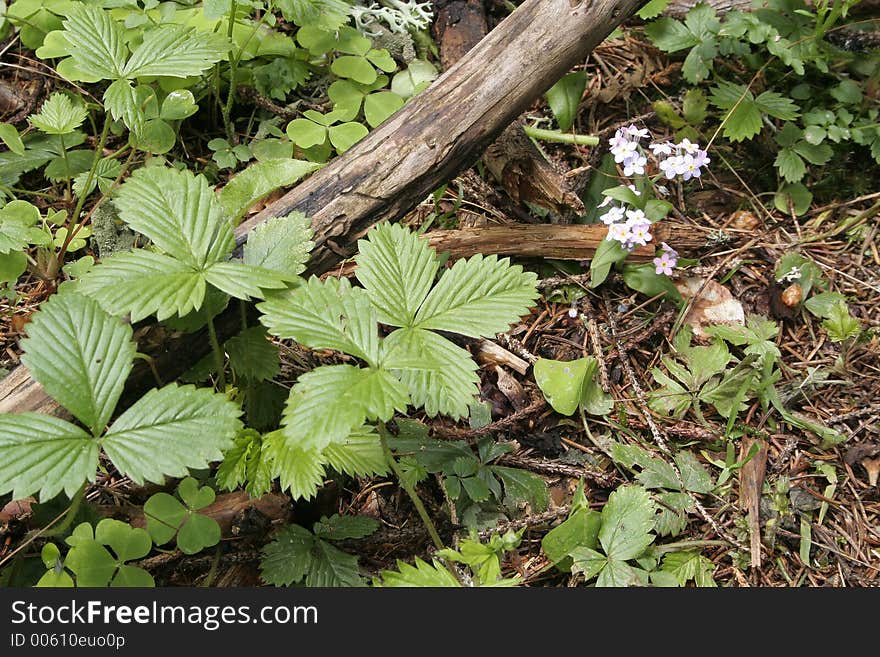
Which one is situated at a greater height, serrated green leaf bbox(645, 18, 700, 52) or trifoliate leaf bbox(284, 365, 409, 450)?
trifoliate leaf bbox(284, 365, 409, 450)

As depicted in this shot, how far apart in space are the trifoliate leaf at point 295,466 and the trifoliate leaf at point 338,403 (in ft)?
0.50

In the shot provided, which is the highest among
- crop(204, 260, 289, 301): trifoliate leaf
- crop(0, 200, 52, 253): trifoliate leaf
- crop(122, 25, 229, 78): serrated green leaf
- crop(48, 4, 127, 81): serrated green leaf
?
crop(48, 4, 127, 81): serrated green leaf

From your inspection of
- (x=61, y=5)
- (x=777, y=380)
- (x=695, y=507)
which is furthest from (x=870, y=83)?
(x=61, y=5)

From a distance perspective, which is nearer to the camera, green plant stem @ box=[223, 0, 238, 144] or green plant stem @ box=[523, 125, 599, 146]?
green plant stem @ box=[223, 0, 238, 144]

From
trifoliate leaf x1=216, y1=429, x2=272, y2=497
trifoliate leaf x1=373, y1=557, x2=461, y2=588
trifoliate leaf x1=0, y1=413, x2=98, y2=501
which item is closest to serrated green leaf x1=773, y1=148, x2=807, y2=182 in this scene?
trifoliate leaf x1=373, y1=557, x2=461, y2=588

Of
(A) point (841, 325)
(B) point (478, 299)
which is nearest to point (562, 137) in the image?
(A) point (841, 325)

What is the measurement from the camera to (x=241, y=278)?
171 centimetres

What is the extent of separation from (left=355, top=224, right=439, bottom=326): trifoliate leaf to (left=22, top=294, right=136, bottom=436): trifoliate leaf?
0.54 metres

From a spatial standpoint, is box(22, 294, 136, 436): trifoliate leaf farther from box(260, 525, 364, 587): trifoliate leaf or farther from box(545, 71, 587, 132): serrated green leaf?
box(545, 71, 587, 132): serrated green leaf

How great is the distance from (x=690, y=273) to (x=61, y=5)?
2440 millimetres

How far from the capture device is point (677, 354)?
8.18 ft

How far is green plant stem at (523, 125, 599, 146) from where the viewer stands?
9.36 ft

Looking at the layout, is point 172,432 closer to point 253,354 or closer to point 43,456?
point 43,456

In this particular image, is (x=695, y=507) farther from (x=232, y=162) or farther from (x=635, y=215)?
(x=232, y=162)
